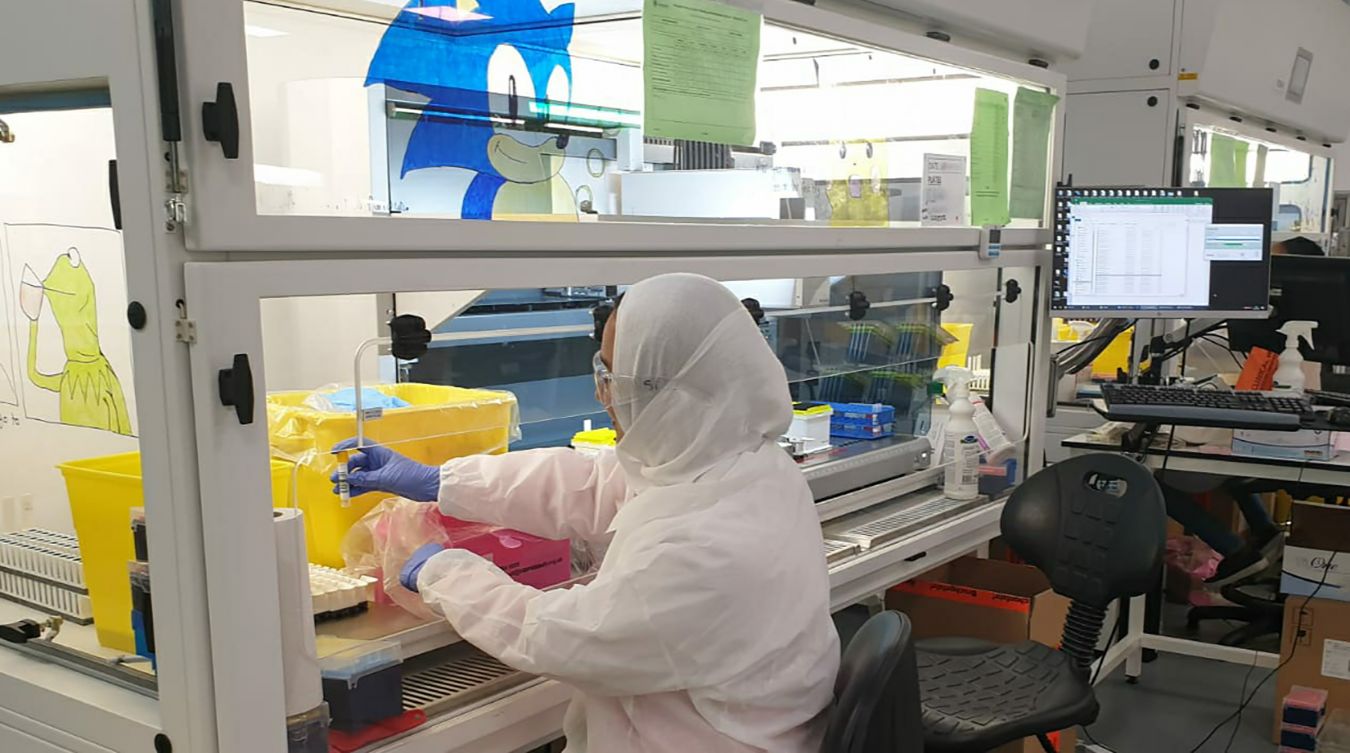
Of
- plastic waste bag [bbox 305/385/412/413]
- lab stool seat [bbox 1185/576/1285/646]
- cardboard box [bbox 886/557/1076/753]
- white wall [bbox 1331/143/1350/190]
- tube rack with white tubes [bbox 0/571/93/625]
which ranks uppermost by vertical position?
white wall [bbox 1331/143/1350/190]

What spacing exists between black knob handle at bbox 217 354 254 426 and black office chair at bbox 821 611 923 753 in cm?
78

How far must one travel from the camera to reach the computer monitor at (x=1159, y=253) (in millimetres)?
2689

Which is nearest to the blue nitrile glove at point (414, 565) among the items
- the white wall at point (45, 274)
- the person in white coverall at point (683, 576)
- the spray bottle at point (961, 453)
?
the person in white coverall at point (683, 576)

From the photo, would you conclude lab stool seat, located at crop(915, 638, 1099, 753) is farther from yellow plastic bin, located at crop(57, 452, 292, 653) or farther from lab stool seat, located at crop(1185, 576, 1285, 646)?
lab stool seat, located at crop(1185, 576, 1285, 646)

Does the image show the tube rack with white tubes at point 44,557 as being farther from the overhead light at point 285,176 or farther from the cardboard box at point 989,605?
the cardboard box at point 989,605

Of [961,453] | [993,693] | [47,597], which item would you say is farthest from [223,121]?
[961,453]

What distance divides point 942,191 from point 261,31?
5.34ft

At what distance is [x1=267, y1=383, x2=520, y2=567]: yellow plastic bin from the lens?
1.45 metres

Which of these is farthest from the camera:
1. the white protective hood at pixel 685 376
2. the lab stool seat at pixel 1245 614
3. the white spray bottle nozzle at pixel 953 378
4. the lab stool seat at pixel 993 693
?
the lab stool seat at pixel 1245 614

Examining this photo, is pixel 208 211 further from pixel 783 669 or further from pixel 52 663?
pixel 783 669

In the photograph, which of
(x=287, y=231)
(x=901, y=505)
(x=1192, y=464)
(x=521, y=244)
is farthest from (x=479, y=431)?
(x=1192, y=464)

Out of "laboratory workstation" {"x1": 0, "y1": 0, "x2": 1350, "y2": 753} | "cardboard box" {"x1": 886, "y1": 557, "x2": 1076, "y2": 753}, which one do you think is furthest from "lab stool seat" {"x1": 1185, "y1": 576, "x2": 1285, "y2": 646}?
"cardboard box" {"x1": 886, "y1": 557, "x2": 1076, "y2": 753}

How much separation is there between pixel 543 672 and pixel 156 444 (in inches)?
19.9

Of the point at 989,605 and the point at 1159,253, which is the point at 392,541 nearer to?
the point at 989,605
